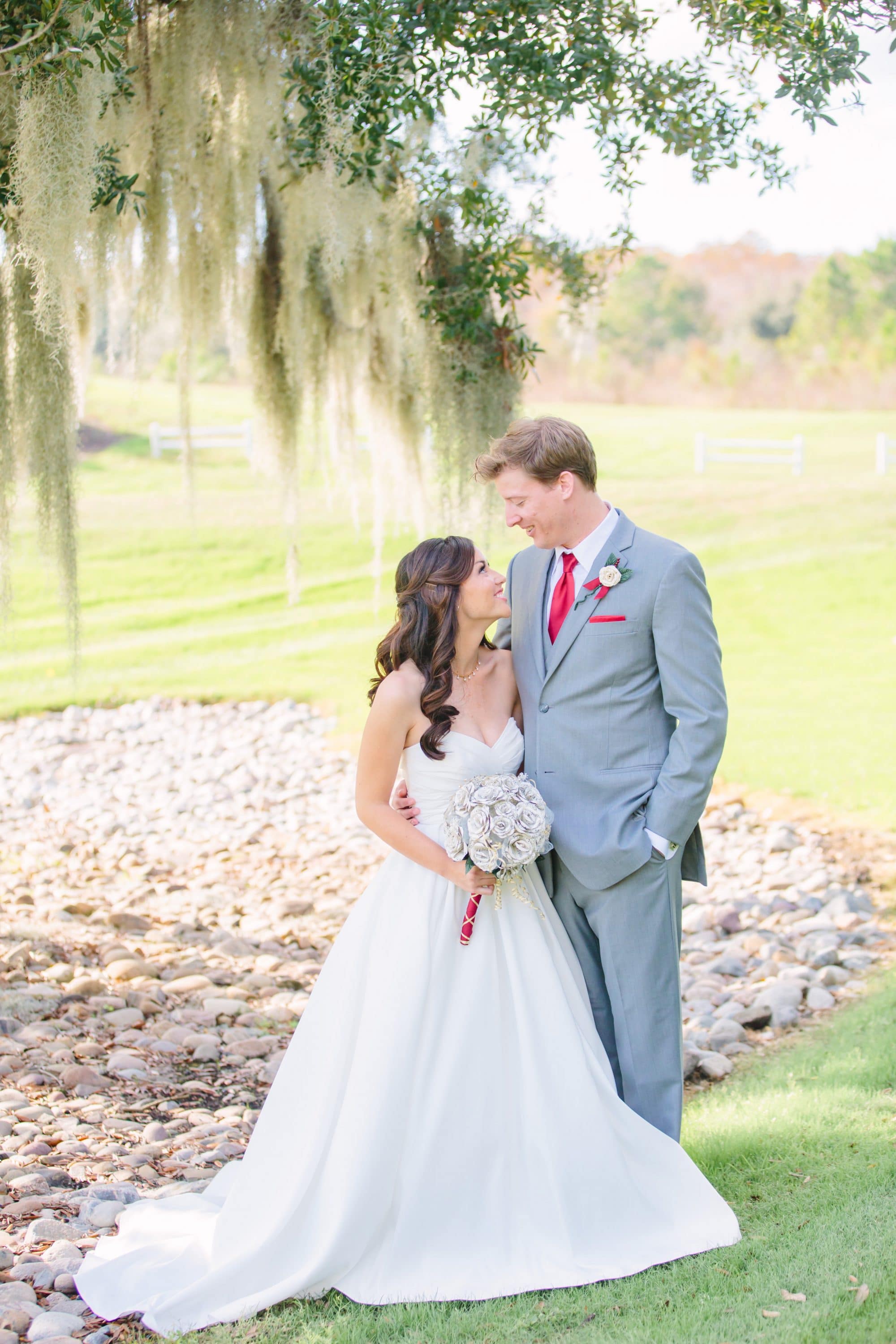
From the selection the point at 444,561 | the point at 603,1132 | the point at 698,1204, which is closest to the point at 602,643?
the point at 444,561

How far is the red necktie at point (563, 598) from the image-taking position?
3.05 m

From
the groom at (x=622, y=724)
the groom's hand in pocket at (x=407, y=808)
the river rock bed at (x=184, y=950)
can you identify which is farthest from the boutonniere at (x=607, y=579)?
the river rock bed at (x=184, y=950)

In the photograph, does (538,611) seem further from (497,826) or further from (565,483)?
(497,826)

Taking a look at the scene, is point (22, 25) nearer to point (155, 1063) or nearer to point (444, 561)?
point (444, 561)

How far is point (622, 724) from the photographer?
2.93m

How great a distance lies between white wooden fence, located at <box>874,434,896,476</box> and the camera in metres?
17.8

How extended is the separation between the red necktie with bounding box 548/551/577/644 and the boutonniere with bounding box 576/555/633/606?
0.26 ft

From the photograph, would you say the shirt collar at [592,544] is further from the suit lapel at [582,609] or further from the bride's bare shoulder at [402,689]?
the bride's bare shoulder at [402,689]

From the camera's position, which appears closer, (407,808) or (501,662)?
(407,808)

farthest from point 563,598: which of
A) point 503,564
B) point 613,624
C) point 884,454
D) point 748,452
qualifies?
point 748,452

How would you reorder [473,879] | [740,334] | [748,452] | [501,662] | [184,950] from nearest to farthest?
[473,879] → [501,662] → [184,950] → [748,452] → [740,334]

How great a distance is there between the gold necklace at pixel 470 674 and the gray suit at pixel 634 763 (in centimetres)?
14

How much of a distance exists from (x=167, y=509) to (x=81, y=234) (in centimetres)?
1373

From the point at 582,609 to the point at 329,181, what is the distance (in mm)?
2484
